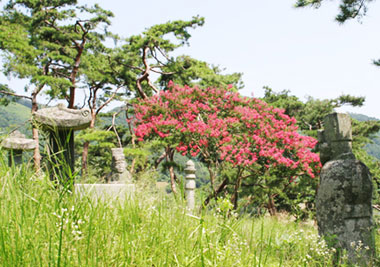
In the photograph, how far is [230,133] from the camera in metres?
7.80

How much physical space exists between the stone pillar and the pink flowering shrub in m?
3.42

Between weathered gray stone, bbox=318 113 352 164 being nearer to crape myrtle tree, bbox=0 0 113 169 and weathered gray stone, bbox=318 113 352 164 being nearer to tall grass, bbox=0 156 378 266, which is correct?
tall grass, bbox=0 156 378 266

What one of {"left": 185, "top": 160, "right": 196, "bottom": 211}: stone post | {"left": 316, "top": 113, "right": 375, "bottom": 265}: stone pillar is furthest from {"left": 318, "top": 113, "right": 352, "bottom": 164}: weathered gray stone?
{"left": 185, "top": 160, "right": 196, "bottom": 211}: stone post

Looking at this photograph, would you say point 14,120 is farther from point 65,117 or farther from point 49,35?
point 65,117

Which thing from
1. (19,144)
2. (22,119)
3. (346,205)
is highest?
(22,119)

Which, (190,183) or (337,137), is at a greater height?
(337,137)

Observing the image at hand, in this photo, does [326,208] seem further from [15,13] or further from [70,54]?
[15,13]

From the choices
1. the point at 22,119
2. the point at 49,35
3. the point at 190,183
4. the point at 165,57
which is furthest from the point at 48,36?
the point at 22,119

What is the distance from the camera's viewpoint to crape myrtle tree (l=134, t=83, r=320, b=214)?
7.29m

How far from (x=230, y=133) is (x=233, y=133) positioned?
8cm

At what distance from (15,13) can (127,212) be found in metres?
13.4

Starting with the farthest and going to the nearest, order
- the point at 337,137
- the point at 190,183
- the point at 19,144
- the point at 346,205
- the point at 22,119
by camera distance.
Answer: the point at 22,119 → the point at 190,183 → the point at 19,144 → the point at 337,137 → the point at 346,205

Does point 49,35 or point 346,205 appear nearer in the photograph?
point 346,205

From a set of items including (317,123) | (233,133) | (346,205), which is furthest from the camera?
(317,123)
